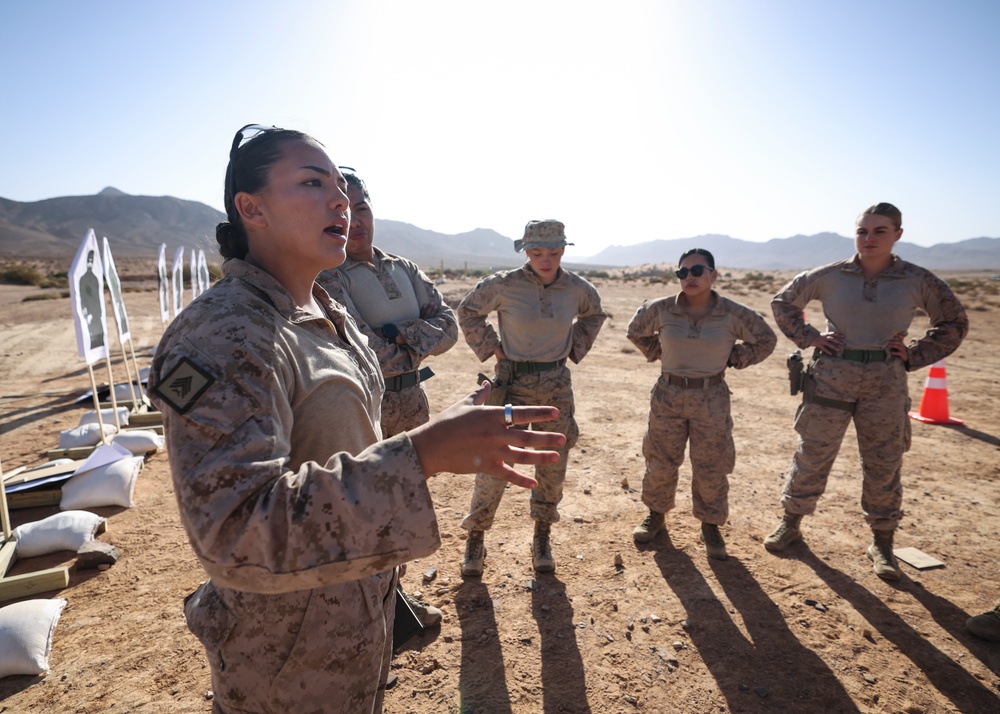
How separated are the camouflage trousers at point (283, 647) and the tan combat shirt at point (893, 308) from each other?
3931 mm

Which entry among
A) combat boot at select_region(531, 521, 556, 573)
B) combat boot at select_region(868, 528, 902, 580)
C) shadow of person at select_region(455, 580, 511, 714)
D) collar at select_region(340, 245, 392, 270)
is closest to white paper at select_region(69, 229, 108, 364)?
collar at select_region(340, 245, 392, 270)

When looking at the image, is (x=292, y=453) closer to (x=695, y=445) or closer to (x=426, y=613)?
(x=426, y=613)

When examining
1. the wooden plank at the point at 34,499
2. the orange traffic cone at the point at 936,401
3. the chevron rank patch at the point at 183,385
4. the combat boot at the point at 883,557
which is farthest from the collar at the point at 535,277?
the orange traffic cone at the point at 936,401

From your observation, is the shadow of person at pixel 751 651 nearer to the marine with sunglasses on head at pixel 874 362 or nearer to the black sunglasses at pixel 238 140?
the marine with sunglasses on head at pixel 874 362

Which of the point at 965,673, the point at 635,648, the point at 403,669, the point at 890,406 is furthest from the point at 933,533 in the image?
the point at 403,669

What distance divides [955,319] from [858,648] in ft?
8.21

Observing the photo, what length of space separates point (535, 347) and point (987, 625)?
3248mm

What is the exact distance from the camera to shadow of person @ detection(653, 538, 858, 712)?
272cm

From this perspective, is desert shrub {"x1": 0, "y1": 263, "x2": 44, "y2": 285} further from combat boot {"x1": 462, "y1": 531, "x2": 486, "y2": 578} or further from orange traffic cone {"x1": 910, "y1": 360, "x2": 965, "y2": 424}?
orange traffic cone {"x1": 910, "y1": 360, "x2": 965, "y2": 424}

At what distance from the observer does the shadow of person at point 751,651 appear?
272 cm

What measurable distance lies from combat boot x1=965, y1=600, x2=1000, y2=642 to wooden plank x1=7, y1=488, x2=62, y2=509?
705 centimetres

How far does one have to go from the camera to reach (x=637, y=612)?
340 cm

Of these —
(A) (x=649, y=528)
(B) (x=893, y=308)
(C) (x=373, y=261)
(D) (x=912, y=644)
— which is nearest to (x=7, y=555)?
(C) (x=373, y=261)

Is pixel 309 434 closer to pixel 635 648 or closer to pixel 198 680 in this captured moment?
pixel 198 680
